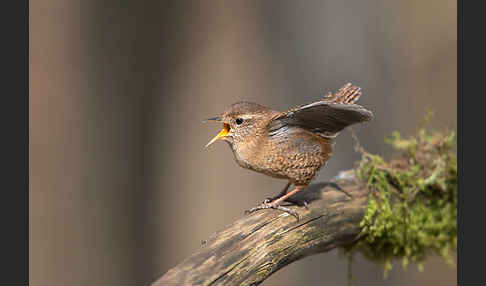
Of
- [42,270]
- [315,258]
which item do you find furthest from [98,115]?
[315,258]

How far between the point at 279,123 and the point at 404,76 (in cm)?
431

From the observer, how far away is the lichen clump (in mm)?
3803

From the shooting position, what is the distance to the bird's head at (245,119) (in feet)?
11.4

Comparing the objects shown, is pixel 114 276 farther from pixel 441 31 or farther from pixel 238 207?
pixel 441 31

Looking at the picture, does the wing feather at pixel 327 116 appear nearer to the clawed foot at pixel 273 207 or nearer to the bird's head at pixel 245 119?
the bird's head at pixel 245 119

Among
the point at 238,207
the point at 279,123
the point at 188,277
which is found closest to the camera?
the point at 188,277

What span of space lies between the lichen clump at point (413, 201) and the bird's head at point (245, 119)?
919mm

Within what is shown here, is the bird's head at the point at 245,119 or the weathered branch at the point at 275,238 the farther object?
the bird's head at the point at 245,119

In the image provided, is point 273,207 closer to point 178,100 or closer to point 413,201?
point 413,201

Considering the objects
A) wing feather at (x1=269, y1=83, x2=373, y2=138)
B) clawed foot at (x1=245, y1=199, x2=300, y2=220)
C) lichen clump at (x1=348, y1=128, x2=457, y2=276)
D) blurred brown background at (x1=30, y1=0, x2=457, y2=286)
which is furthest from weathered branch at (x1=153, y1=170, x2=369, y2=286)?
blurred brown background at (x1=30, y1=0, x2=457, y2=286)

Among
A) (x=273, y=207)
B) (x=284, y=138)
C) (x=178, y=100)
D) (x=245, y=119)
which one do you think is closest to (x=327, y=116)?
(x=284, y=138)

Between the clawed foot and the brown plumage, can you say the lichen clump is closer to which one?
the brown plumage

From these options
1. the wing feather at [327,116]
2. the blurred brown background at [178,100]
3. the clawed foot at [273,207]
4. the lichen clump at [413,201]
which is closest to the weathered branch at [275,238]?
the clawed foot at [273,207]

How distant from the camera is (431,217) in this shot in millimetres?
3977
